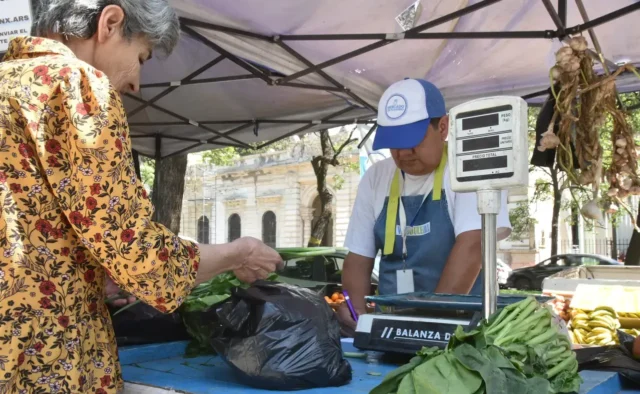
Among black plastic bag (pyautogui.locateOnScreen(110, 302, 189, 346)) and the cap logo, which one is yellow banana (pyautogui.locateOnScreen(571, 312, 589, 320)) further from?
black plastic bag (pyautogui.locateOnScreen(110, 302, 189, 346))

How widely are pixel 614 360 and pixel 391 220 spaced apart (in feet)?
4.03

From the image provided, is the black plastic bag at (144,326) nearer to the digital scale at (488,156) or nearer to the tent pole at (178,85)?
the digital scale at (488,156)

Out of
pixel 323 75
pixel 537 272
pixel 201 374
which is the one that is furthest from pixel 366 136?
pixel 537 272

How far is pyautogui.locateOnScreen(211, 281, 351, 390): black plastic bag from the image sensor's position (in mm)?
1444

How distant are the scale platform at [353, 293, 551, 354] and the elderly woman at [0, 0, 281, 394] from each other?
0.63 metres

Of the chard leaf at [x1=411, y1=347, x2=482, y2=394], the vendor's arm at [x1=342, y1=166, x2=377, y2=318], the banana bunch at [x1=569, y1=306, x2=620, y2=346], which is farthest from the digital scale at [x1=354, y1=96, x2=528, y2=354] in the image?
the banana bunch at [x1=569, y1=306, x2=620, y2=346]

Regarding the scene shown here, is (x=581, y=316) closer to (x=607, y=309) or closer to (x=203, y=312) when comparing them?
(x=607, y=309)

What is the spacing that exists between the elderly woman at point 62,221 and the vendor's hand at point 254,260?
0.95 ft

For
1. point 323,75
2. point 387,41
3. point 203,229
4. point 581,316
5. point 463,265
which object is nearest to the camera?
point 463,265

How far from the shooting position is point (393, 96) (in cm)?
255

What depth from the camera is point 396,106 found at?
253cm

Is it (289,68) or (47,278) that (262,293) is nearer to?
(47,278)

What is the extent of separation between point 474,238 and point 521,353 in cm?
126

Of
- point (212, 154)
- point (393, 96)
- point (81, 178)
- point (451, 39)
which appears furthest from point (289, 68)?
point (212, 154)
